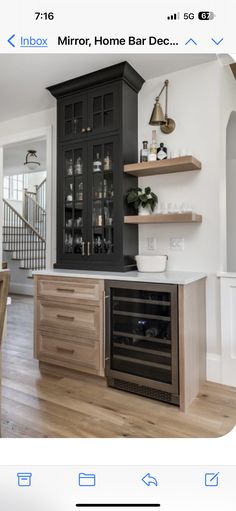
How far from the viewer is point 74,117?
2.19m

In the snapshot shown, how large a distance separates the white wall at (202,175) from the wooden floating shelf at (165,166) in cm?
8

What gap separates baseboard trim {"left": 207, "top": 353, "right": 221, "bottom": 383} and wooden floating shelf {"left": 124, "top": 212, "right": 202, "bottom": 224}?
0.85 metres

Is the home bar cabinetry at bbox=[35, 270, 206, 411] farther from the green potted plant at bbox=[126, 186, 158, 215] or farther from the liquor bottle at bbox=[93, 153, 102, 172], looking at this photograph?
the liquor bottle at bbox=[93, 153, 102, 172]

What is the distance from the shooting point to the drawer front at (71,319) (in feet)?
5.86

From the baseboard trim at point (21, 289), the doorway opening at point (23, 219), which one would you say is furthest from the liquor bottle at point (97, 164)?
the baseboard trim at point (21, 289)

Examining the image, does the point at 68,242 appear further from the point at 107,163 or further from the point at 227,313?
the point at 227,313

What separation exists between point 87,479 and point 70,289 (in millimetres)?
1580

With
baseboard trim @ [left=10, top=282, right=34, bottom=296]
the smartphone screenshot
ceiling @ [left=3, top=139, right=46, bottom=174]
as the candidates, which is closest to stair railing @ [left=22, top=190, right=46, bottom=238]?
ceiling @ [left=3, top=139, right=46, bottom=174]

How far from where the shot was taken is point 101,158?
6.77 ft

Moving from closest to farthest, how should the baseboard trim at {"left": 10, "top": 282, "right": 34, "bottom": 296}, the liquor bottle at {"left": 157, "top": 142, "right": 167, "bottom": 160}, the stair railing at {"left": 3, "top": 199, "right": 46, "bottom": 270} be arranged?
the liquor bottle at {"left": 157, "top": 142, "right": 167, "bottom": 160}, the baseboard trim at {"left": 10, "top": 282, "right": 34, "bottom": 296}, the stair railing at {"left": 3, "top": 199, "right": 46, "bottom": 270}

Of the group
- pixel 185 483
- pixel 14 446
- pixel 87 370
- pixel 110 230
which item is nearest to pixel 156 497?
pixel 185 483

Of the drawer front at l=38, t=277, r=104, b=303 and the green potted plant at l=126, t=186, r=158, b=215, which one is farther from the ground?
the green potted plant at l=126, t=186, r=158, b=215

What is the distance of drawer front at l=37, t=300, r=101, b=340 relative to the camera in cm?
179
